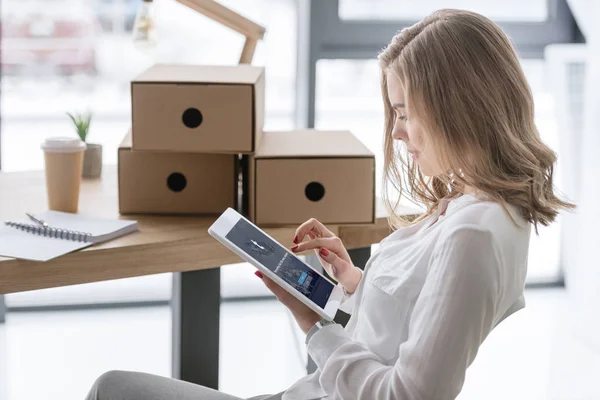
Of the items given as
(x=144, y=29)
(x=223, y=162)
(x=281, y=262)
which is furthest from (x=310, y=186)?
(x=144, y=29)

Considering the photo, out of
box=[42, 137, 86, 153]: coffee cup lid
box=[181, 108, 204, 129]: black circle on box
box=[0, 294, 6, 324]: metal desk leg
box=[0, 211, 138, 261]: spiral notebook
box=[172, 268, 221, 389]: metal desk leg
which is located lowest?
box=[0, 294, 6, 324]: metal desk leg

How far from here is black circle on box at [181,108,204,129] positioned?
1.78 metres

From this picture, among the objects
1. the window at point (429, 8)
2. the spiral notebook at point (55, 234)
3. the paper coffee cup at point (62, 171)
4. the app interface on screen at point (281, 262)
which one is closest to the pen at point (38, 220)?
the spiral notebook at point (55, 234)

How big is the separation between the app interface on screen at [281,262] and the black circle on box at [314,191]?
1.32ft

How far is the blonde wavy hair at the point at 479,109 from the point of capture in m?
1.16

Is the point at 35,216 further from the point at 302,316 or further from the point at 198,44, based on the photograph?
the point at 198,44

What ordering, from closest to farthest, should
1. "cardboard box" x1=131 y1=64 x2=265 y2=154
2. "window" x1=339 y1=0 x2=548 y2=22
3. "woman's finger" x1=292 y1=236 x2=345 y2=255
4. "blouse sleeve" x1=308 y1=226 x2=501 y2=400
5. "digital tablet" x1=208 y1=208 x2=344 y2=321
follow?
"blouse sleeve" x1=308 y1=226 x2=501 y2=400, "digital tablet" x1=208 y1=208 x2=344 y2=321, "woman's finger" x1=292 y1=236 x2=345 y2=255, "cardboard box" x1=131 y1=64 x2=265 y2=154, "window" x1=339 y1=0 x2=548 y2=22

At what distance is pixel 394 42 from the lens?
1276 millimetres

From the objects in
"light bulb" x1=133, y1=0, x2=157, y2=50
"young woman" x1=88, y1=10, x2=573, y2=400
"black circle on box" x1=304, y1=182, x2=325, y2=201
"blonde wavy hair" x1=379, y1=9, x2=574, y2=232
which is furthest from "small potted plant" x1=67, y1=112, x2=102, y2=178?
"blonde wavy hair" x1=379, y1=9, x2=574, y2=232

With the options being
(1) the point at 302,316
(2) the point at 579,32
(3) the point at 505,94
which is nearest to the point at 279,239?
(1) the point at 302,316

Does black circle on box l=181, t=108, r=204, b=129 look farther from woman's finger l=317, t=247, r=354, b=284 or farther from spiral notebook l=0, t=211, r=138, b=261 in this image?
woman's finger l=317, t=247, r=354, b=284

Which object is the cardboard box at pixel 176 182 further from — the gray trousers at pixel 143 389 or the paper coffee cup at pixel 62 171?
the gray trousers at pixel 143 389

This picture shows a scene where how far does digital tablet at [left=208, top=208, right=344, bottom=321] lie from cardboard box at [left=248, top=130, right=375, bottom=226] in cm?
35

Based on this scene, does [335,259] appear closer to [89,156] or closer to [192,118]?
[192,118]
